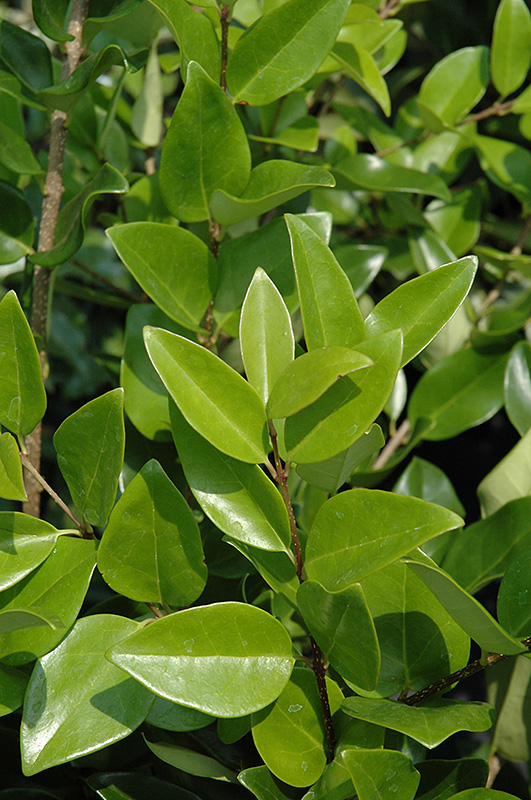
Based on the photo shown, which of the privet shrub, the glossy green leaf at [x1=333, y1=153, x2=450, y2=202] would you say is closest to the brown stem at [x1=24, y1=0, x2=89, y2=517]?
the privet shrub

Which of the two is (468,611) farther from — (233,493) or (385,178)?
(385,178)

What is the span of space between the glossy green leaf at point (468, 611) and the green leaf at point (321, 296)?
0.37 ft

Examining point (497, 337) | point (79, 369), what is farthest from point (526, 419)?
point (79, 369)

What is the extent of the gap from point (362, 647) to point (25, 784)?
0.98ft

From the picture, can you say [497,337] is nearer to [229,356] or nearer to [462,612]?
[229,356]

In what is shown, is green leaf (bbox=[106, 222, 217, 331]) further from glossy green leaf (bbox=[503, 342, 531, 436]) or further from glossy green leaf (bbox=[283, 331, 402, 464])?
glossy green leaf (bbox=[503, 342, 531, 436])

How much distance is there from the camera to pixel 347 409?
0.33 metres

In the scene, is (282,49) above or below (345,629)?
above

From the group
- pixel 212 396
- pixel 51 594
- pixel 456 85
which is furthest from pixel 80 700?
pixel 456 85

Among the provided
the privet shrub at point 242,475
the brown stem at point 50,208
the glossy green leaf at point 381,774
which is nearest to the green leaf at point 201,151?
the privet shrub at point 242,475

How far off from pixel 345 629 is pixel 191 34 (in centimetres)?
36

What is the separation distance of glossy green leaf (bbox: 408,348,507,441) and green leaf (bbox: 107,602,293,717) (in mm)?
339

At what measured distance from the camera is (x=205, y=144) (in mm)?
437

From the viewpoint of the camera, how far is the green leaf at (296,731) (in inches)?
13.9
